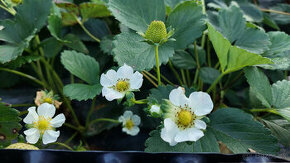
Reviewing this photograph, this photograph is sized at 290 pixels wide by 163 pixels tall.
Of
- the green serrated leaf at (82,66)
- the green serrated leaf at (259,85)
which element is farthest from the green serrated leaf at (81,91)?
the green serrated leaf at (259,85)

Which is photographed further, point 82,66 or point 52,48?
point 52,48

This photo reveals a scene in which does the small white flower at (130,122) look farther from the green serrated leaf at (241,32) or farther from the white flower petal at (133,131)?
the green serrated leaf at (241,32)

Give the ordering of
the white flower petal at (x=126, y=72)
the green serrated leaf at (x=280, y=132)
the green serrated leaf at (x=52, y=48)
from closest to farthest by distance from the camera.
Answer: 1. the white flower petal at (x=126, y=72)
2. the green serrated leaf at (x=280, y=132)
3. the green serrated leaf at (x=52, y=48)

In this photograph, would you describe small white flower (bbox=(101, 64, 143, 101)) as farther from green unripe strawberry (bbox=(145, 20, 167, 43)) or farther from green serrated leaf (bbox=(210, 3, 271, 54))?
green serrated leaf (bbox=(210, 3, 271, 54))

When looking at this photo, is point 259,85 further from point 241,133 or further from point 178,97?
point 178,97

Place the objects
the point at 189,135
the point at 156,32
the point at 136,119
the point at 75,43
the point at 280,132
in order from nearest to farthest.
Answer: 1. the point at 189,135
2. the point at 156,32
3. the point at 280,132
4. the point at 136,119
5. the point at 75,43

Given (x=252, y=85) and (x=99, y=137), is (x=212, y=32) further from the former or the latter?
(x=99, y=137)

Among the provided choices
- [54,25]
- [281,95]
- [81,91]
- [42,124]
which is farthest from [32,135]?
[281,95]
